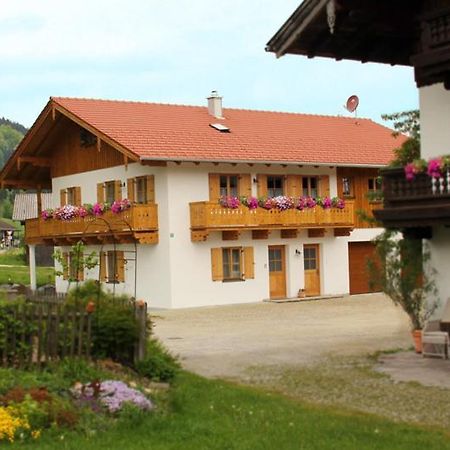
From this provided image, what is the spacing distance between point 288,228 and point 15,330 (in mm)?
20764

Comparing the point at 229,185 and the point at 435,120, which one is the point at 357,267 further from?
the point at 435,120

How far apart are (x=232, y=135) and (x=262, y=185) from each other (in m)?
2.40

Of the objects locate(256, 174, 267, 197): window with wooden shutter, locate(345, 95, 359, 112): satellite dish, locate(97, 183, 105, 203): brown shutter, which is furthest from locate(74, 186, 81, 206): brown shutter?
locate(345, 95, 359, 112): satellite dish

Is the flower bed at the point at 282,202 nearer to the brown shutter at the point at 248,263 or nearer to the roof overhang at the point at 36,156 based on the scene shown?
the brown shutter at the point at 248,263

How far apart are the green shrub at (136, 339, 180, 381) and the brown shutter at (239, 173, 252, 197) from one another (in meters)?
19.2

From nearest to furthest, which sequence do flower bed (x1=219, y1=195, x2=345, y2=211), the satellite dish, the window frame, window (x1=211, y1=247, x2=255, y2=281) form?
flower bed (x1=219, y1=195, x2=345, y2=211)
window (x1=211, y1=247, x2=255, y2=281)
the window frame
the satellite dish

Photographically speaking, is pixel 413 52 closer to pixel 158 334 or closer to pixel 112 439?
pixel 158 334

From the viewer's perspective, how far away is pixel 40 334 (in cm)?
1049

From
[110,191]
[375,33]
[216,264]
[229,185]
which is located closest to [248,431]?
[375,33]

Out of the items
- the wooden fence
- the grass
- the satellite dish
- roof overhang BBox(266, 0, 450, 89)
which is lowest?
the grass

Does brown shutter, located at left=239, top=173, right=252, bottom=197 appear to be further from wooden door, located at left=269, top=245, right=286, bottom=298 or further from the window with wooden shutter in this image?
wooden door, located at left=269, top=245, right=286, bottom=298

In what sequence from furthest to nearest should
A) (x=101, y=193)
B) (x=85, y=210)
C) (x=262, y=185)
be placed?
(x=101, y=193), (x=85, y=210), (x=262, y=185)

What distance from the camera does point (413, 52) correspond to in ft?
54.7

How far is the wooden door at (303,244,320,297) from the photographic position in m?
32.4
